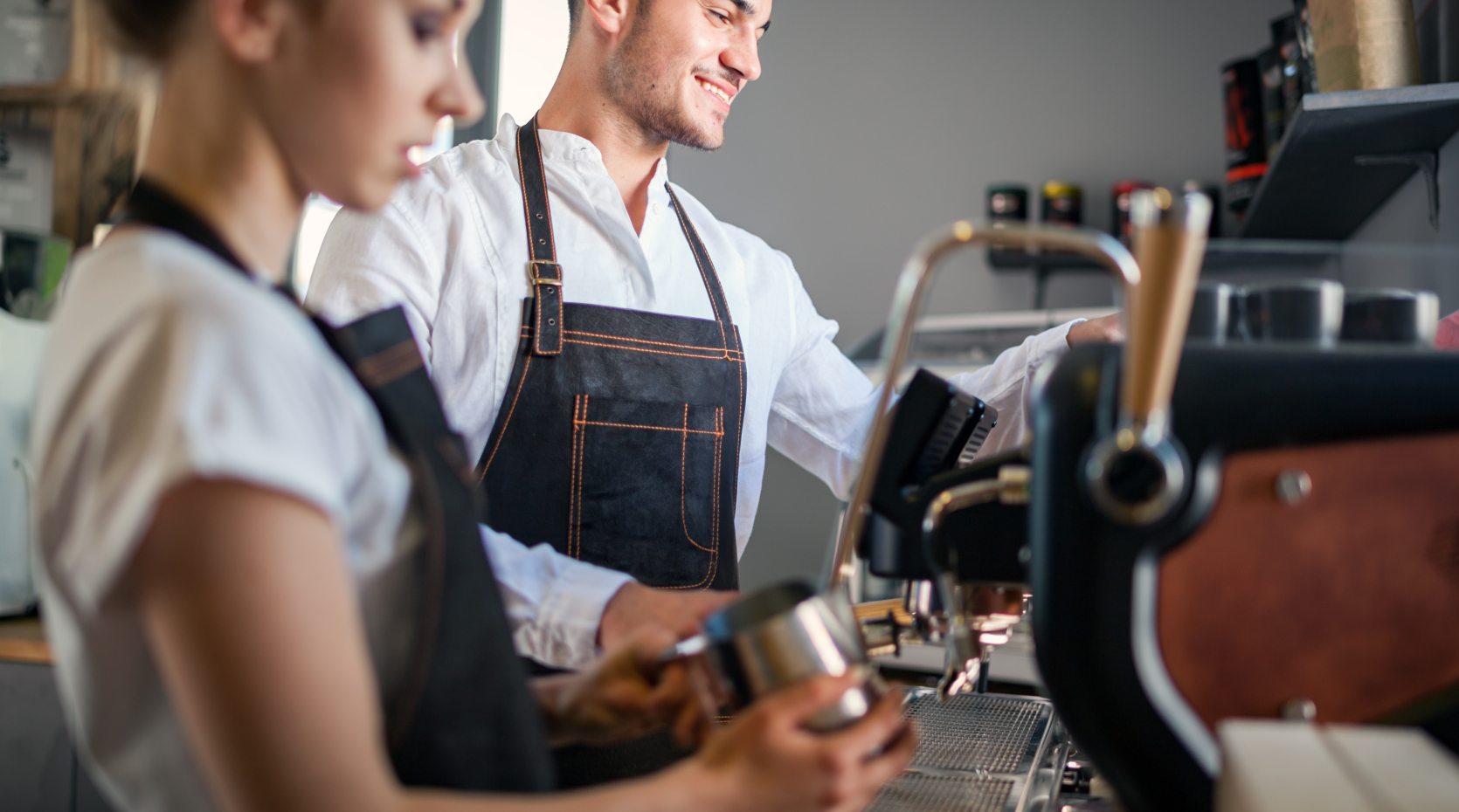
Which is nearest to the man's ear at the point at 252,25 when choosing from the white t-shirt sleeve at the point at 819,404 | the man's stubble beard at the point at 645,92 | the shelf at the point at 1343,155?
the man's stubble beard at the point at 645,92

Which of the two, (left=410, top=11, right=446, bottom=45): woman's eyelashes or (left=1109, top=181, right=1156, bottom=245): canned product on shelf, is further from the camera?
(left=1109, top=181, right=1156, bottom=245): canned product on shelf

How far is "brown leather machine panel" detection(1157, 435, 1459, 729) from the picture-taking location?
64cm

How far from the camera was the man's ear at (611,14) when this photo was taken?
1.64 metres

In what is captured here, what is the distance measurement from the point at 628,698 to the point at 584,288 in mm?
776

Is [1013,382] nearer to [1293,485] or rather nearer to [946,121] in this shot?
[1293,485]

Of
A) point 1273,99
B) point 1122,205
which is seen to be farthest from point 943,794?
point 1122,205

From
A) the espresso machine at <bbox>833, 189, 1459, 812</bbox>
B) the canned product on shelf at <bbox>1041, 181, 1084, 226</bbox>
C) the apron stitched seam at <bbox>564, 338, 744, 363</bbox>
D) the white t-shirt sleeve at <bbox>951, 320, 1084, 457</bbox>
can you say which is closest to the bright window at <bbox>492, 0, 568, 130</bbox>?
the canned product on shelf at <bbox>1041, 181, 1084, 226</bbox>

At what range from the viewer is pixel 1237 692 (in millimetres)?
648

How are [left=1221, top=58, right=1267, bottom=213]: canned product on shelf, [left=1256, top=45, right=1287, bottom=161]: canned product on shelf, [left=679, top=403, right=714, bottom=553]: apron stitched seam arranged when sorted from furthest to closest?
[left=1221, top=58, right=1267, bottom=213]: canned product on shelf
[left=1256, top=45, right=1287, bottom=161]: canned product on shelf
[left=679, top=403, right=714, bottom=553]: apron stitched seam

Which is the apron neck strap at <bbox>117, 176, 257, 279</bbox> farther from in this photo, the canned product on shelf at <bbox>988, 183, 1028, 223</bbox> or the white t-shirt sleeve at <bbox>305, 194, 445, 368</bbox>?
the canned product on shelf at <bbox>988, 183, 1028, 223</bbox>

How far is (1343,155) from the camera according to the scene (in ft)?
5.68

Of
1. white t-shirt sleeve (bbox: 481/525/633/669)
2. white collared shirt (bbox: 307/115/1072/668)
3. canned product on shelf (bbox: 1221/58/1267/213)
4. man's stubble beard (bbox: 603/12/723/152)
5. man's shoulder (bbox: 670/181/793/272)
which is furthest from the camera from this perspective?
canned product on shelf (bbox: 1221/58/1267/213)

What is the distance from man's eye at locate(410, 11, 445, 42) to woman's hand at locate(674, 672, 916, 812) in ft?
1.43

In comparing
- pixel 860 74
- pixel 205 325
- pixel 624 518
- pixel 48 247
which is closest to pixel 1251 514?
pixel 205 325
